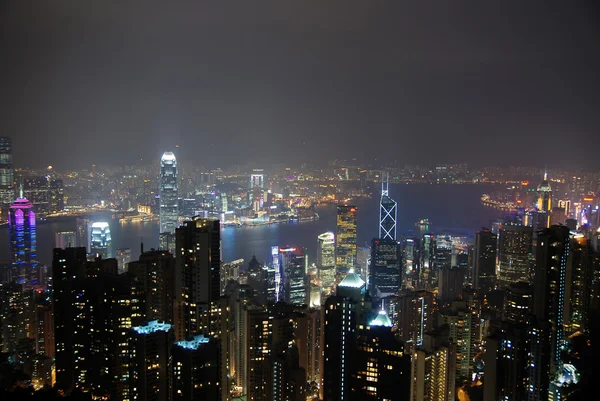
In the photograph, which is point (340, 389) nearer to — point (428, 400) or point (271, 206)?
point (428, 400)

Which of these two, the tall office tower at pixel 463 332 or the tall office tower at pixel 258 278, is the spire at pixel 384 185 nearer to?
the tall office tower at pixel 258 278

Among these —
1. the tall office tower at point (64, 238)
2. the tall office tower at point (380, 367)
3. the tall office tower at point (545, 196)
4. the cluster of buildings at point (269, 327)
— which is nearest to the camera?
the tall office tower at point (380, 367)

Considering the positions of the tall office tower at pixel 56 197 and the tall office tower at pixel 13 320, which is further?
the tall office tower at pixel 56 197

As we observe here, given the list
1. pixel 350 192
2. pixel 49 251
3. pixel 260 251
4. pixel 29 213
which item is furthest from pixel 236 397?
pixel 350 192

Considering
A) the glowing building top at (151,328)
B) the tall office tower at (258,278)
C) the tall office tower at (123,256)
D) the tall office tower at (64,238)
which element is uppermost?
the tall office tower at (64,238)

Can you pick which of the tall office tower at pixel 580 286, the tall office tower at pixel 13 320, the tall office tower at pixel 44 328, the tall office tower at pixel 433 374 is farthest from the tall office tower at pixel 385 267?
the tall office tower at pixel 13 320

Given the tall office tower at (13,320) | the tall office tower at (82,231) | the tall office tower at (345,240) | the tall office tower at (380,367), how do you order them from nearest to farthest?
1. the tall office tower at (380,367)
2. the tall office tower at (13,320)
3. the tall office tower at (82,231)
4. the tall office tower at (345,240)
